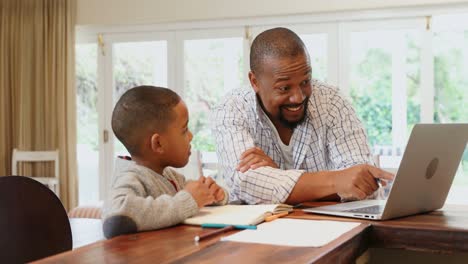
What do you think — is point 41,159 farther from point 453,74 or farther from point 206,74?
point 453,74

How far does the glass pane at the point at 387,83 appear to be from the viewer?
5.50 m

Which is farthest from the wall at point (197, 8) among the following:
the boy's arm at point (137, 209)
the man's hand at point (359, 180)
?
the boy's arm at point (137, 209)

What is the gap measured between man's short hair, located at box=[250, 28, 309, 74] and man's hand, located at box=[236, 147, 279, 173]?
0.32 meters

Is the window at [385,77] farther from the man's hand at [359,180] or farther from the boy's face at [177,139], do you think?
the boy's face at [177,139]

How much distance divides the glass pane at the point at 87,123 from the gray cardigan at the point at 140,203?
511cm

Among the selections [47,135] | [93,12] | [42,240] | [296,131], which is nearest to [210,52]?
[93,12]

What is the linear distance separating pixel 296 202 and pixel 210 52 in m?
4.29

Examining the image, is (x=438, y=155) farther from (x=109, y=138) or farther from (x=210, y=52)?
(x=109, y=138)

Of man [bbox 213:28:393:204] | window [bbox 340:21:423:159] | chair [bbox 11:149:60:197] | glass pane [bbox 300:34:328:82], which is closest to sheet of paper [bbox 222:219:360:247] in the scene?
man [bbox 213:28:393:204]

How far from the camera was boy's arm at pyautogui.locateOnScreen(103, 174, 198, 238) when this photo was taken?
1.32 meters

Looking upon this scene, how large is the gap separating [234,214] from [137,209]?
27 cm

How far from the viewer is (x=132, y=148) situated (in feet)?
5.09

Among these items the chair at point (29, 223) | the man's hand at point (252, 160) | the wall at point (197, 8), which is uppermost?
the wall at point (197, 8)

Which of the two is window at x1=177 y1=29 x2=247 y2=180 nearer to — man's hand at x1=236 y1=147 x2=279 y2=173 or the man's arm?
the man's arm
